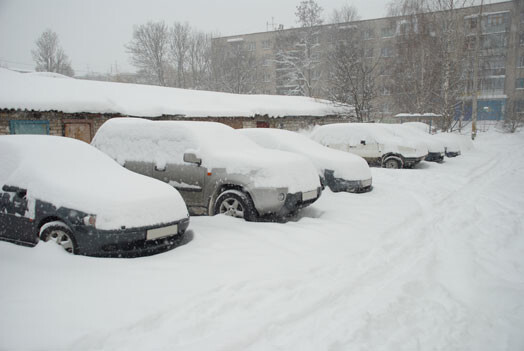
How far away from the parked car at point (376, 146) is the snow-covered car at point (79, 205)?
869cm

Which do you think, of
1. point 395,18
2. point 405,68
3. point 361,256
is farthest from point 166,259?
point 395,18

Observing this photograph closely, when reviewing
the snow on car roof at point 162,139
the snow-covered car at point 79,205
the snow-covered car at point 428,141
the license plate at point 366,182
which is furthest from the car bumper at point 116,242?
the snow-covered car at point 428,141

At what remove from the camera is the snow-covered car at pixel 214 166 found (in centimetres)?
581

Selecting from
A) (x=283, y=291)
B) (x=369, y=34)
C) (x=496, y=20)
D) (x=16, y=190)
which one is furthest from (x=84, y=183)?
(x=496, y=20)

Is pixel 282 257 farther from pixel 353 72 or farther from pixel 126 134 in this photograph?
pixel 353 72

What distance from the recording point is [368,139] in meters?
12.5

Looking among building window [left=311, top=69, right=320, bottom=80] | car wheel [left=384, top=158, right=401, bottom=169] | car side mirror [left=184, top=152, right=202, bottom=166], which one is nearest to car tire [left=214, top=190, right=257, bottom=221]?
car side mirror [left=184, top=152, right=202, bottom=166]

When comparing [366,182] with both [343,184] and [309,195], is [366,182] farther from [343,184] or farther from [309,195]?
[309,195]

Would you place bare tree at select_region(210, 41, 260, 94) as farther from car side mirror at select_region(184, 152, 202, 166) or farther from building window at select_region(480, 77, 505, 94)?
car side mirror at select_region(184, 152, 202, 166)

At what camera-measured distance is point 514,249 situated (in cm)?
491

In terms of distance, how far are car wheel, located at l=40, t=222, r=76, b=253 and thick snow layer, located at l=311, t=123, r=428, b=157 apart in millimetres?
9729

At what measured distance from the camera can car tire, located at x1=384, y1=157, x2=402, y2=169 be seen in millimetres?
12398

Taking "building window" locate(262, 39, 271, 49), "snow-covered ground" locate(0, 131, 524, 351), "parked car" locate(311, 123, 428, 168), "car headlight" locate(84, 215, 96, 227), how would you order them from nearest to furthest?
"snow-covered ground" locate(0, 131, 524, 351)
"car headlight" locate(84, 215, 96, 227)
"parked car" locate(311, 123, 428, 168)
"building window" locate(262, 39, 271, 49)

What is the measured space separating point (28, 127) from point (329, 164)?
10789 mm
